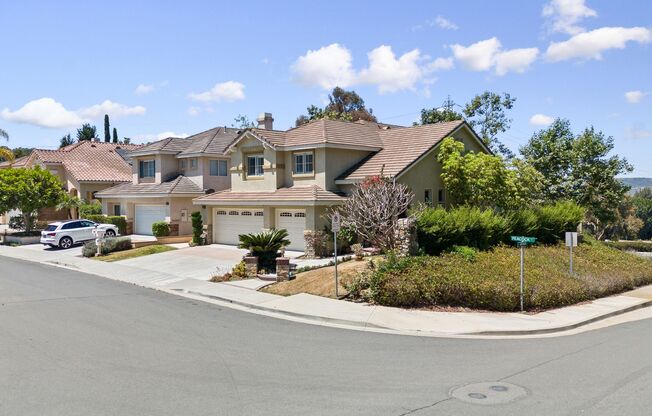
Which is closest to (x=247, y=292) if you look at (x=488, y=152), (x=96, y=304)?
(x=96, y=304)

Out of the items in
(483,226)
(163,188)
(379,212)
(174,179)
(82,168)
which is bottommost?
(483,226)

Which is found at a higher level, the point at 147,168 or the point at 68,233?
the point at 147,168

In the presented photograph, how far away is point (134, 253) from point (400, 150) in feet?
47.6

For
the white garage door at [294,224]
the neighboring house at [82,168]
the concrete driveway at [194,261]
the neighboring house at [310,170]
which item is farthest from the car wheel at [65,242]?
the white garage door at [294,224]

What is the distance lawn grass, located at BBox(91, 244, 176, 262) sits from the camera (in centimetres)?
2811

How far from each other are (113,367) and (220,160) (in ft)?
96.0

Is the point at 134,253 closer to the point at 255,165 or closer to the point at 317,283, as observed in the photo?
the point at 255,165

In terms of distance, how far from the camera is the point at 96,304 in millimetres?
15750

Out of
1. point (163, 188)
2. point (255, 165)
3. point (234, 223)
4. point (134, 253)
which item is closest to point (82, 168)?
point (163, 188)

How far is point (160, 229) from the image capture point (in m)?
33.8

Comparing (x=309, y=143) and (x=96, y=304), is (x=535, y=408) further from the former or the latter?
(x=309, y=143)

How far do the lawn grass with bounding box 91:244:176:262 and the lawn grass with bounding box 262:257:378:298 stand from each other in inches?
469

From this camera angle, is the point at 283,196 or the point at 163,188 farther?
the point at 163,188

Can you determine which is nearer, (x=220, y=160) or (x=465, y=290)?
(x=465, y=290)
